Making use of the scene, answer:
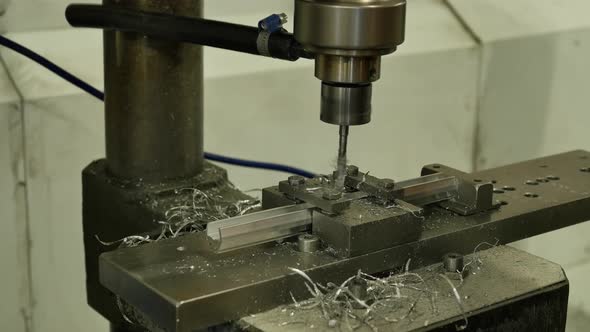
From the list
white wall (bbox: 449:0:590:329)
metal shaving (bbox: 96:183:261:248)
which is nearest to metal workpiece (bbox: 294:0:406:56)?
metal shaving (bbox: 96:183:261:248)

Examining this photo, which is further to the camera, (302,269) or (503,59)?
(503,59)

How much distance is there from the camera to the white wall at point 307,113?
53.8 inches

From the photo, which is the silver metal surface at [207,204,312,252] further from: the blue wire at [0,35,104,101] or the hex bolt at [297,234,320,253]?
the blue wire at [0,35,104,101]

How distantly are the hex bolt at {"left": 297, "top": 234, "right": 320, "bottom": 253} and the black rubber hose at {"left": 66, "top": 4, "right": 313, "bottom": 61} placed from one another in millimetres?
163

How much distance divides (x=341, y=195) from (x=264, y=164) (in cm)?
68

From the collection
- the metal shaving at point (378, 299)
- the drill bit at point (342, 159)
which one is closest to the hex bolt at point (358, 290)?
the metal shaving at point (378, 299)

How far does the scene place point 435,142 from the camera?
183 centimetres

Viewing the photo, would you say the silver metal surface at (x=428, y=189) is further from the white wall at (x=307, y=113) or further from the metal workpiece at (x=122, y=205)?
the white wall at (x=307, y=113)

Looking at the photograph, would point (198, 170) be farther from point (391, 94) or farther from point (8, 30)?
point (391, 94)

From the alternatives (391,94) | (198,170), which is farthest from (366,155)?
(198,170)

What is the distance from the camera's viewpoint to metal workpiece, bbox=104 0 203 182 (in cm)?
103

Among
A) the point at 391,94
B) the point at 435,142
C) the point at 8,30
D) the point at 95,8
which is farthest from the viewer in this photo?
the point at 435,142

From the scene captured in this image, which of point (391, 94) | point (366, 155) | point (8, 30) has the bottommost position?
point (366, 155)

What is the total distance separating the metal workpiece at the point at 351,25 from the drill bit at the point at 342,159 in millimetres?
82
